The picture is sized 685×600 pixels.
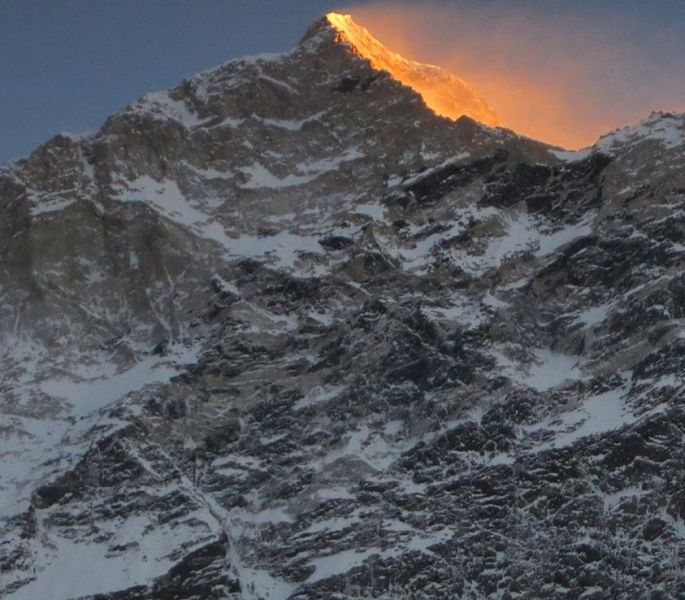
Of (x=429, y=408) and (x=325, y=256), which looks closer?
(x=429, y=408)

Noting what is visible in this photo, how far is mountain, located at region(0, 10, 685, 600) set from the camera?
142500 mm

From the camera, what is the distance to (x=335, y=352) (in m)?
161

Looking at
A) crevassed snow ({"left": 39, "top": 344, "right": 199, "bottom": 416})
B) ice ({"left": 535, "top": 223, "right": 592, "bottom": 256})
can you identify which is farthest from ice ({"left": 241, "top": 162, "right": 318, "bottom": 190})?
crevassed snow ({"left": 39, "top": 344, "right": 199, "bottom": 416})

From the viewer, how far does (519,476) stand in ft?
478

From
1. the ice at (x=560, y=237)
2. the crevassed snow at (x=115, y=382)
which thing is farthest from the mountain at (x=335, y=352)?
the crevassed snow at (x=115, y=382)

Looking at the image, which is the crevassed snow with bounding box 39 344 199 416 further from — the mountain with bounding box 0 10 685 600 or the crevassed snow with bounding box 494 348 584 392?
the crevassed snow with bounding box 494 348 584 392

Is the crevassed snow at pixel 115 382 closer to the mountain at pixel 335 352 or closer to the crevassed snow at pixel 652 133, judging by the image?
the mountain at pixel 335 352

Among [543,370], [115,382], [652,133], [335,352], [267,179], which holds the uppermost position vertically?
[267,179]

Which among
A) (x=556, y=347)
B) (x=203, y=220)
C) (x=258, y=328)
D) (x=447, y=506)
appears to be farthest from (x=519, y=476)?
(x=203, y=220)

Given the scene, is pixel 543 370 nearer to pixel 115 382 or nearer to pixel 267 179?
pixel 115 382

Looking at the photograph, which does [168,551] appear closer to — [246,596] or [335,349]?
[246,596]

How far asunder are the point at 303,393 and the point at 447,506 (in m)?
17.3

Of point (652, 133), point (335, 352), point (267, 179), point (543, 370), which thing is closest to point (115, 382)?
point (335, 352)

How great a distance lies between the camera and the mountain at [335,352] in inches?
5610
